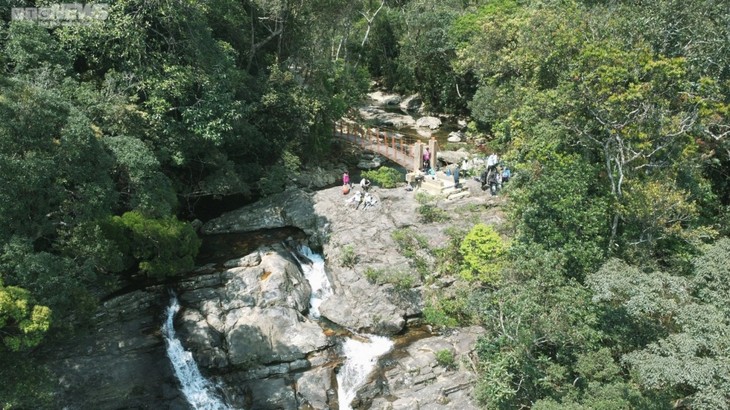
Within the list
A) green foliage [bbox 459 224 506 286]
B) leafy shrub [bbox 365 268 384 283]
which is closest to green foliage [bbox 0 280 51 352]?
leafy shrub [bbox 365 268 384 283]

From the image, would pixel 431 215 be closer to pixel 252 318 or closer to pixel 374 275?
pixel 374 275

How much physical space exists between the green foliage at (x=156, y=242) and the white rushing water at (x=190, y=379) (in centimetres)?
288

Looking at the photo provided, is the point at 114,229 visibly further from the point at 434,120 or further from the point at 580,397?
the point at 434,120

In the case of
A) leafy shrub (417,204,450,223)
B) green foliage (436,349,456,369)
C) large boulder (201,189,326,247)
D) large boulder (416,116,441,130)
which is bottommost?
green foliage (436,349,456,369)

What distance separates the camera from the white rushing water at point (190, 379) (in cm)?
1791

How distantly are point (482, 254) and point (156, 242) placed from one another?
1348cm

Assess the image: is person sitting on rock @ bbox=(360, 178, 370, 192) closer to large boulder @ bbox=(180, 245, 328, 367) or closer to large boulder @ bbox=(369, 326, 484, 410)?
large boulder @ bbox=(180, 245, 328, 367)

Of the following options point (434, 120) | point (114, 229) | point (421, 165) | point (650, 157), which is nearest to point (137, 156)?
point (114, 229)

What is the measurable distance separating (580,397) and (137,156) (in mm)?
17482

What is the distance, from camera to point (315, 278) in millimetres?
24312

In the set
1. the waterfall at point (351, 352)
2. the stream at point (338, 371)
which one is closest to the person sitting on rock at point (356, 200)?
the waterfall at point (351, 352)

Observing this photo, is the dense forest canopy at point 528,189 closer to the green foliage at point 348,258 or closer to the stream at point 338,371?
the stream at point 338,371

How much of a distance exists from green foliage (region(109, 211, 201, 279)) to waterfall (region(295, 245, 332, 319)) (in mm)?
5372

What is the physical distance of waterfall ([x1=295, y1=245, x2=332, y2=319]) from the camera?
22.8 m
